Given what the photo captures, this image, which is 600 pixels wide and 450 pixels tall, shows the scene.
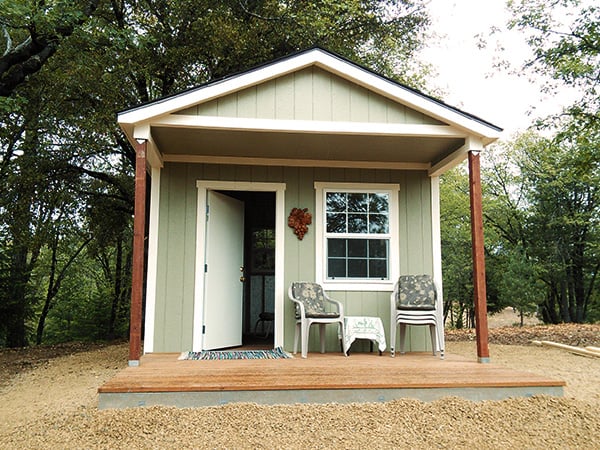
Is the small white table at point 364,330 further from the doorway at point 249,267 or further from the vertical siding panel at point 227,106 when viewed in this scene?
the vertical siding panel at point 227,106

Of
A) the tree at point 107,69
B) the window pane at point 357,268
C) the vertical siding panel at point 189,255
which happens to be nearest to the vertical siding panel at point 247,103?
the vertical siding panel at point 189,255

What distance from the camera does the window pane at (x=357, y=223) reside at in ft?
20.2

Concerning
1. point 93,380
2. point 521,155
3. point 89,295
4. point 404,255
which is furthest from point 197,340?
point 521,155

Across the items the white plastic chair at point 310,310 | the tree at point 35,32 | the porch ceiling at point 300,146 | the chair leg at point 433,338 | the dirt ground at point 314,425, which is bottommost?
the dirt ground at point 314,425

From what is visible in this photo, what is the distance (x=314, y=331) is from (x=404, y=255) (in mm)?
1439


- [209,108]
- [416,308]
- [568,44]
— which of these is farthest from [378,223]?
[568,44]

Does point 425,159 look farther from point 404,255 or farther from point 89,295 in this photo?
point 89,295

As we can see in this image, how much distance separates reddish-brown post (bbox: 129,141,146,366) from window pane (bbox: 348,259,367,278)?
2.54 metres

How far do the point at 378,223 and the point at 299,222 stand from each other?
99cm

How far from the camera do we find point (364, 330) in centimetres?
554

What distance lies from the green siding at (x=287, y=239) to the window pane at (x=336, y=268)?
21 cm

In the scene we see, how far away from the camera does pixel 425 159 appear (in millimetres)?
6164

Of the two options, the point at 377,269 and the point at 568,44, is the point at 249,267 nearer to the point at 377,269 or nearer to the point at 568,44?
the point at 377,269

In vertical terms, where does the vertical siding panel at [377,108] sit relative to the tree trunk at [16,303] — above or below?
above
